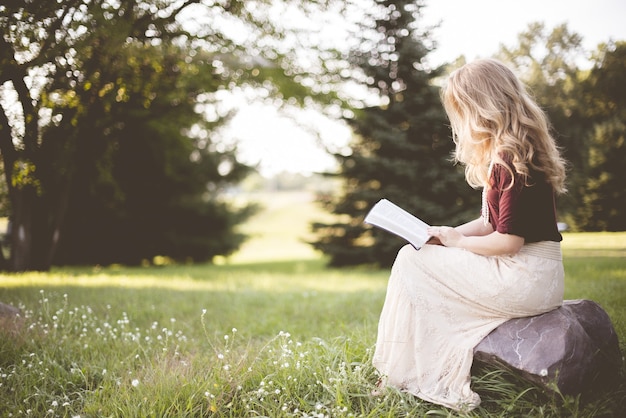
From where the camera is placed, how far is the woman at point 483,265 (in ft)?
8.39

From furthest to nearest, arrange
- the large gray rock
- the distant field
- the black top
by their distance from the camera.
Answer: the distant field → the black top → the large gray rock

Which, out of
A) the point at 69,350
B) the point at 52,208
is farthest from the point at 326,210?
the point at 69,350

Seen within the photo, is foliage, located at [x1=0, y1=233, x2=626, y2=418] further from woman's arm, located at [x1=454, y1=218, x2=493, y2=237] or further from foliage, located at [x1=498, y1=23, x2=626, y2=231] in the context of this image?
woman's arm, located at [x1=454, y1=218, x2=493, y2=237]

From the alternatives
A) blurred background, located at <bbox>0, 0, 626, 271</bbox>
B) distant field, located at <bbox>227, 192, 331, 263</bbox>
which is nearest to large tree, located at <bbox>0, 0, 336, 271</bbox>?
blurred background, located at <bbox>0, 0, 626, 271</bbox>

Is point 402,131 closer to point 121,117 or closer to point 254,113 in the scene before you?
point 254,113

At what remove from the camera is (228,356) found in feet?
10.9

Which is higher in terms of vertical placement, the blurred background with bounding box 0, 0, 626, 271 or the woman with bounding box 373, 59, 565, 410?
the blurred background with bounding box 0, 0, 626, 271

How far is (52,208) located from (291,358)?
274 inches

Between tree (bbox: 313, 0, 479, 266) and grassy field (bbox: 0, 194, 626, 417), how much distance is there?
123 inches

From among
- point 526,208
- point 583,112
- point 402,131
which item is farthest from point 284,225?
point 526,208

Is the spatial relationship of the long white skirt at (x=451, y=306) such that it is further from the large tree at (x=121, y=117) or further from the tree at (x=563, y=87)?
the large tree at (x=121, y=117)

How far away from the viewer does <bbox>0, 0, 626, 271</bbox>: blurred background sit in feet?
19.1

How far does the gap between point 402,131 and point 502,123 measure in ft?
21.8

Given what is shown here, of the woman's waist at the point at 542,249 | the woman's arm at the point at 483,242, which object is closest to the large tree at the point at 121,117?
the woman's arm at the point at 483,242
